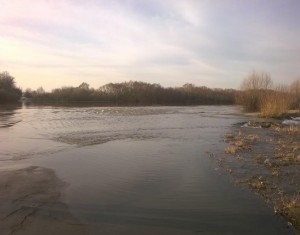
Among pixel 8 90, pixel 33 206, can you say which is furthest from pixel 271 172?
pixel 8 90

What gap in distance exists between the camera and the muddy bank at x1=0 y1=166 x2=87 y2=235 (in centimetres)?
637

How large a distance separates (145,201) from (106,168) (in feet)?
12.7

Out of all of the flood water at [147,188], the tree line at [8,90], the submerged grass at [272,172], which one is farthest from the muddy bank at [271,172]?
the tree line at [8,90]

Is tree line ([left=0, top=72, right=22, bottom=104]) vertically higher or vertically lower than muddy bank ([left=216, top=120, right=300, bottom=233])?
higher

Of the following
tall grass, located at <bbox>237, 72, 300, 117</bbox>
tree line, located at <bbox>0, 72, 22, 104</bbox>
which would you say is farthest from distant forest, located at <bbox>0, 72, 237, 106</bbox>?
tall grass, located at <bbox>237, 72, 300, 117</bbox>

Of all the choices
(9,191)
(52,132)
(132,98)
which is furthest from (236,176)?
(132,98)

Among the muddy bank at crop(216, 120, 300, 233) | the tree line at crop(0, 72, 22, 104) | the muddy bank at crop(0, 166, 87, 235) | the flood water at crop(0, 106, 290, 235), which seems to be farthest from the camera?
the tree line at crop(0, 72, 22, 104)

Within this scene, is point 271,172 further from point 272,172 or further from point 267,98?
point 267,98

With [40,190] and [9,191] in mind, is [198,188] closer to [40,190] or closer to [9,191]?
[40,190]

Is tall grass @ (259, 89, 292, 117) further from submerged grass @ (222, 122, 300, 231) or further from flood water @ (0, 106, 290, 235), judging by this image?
flood water @ (0, 106, 290, 235)

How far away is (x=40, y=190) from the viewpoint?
9023 mm

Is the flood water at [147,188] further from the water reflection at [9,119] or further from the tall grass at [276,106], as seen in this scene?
the tall grass at [276,106]

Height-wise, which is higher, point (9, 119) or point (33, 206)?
point (9, 119)

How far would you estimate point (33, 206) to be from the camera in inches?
300
